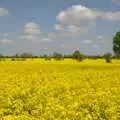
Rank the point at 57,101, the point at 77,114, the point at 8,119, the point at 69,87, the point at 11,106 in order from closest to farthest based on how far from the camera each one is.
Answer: the point at 8,119 < the point at 77,114 < the point at 11,106 < the point at 57,101 < the point at 69,87

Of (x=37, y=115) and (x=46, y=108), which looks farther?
(x=46, y=108)

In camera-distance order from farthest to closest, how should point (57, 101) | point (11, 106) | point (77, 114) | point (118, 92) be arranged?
1. point (118, 92)
2. point (57, 101)
3. point (11, 106)
4. point (77, 114)

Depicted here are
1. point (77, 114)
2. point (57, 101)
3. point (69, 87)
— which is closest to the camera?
point (77, 114)

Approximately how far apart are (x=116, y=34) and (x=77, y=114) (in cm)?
10252

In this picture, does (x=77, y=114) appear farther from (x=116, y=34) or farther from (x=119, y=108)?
(x=116, y=34)

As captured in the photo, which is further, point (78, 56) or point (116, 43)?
point (78, 56)

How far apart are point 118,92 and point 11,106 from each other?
354 inches

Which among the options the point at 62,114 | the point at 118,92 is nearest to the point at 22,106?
the point at 62,114

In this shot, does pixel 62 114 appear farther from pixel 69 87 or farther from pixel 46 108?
pixel 69 87

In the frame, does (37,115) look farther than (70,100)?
No

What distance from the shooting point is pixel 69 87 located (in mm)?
27109

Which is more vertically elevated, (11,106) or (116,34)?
(116,34)

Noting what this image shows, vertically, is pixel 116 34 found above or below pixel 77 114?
above

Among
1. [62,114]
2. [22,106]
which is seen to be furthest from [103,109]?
[22,106]
